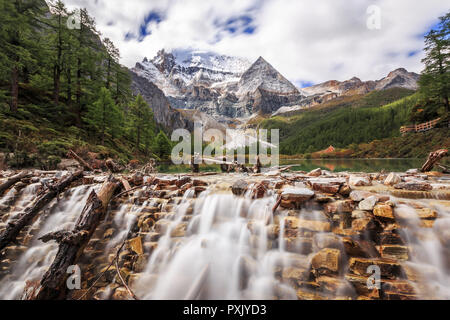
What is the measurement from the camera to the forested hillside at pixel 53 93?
1420 cm

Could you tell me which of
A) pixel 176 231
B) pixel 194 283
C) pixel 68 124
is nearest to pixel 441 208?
pixel 194 283

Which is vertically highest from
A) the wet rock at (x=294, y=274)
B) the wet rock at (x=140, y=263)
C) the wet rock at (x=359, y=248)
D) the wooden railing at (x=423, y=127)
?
the wooden railing at (x=423, y=127)

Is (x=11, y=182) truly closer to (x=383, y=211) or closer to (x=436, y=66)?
(x=383, y=211)

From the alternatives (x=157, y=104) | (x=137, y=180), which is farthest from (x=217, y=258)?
(x=157, y=104)

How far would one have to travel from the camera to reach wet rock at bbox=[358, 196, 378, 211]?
378 cm

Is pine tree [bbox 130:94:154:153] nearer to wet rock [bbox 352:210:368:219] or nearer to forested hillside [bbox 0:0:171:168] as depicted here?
forested hillside [bbox 0:0:171:168]

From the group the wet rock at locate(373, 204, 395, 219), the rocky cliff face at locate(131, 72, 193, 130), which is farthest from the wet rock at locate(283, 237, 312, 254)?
the rocky cliff face at locate(131, 72, 193, 130)

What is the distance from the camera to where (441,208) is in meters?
3.87

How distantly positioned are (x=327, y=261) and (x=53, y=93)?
3466 centimetres

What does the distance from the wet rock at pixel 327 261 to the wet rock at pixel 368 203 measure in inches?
47.0

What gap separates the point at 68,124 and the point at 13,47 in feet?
26.9

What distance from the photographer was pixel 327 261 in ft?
10.7

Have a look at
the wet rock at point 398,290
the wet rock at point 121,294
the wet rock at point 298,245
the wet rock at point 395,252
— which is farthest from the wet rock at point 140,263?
the wet rock at point 395,252

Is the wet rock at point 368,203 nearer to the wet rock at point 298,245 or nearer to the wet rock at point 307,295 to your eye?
the wet rock at point 298,245
